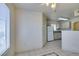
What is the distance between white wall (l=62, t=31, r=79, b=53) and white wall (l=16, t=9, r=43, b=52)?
1636mm

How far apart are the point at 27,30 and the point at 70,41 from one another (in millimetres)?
2276

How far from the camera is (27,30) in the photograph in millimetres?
2621

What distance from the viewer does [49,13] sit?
2883 millimetres

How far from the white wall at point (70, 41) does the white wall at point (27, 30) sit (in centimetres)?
164

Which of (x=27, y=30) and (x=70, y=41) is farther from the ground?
(x=27, y=30)

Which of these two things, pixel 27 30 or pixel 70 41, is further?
pixel 70 41

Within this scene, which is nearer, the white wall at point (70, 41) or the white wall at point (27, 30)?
the white wall at point (27, 30)

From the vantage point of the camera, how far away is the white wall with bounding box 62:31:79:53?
392 centimetres

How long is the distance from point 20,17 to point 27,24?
27 cm

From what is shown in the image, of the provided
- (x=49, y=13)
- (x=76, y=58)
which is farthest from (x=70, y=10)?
(x=76, y=58)

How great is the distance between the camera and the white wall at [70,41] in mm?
3920

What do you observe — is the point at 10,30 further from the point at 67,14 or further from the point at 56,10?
the point at 67,14

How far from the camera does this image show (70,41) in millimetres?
4090

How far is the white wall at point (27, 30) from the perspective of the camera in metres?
2.47
